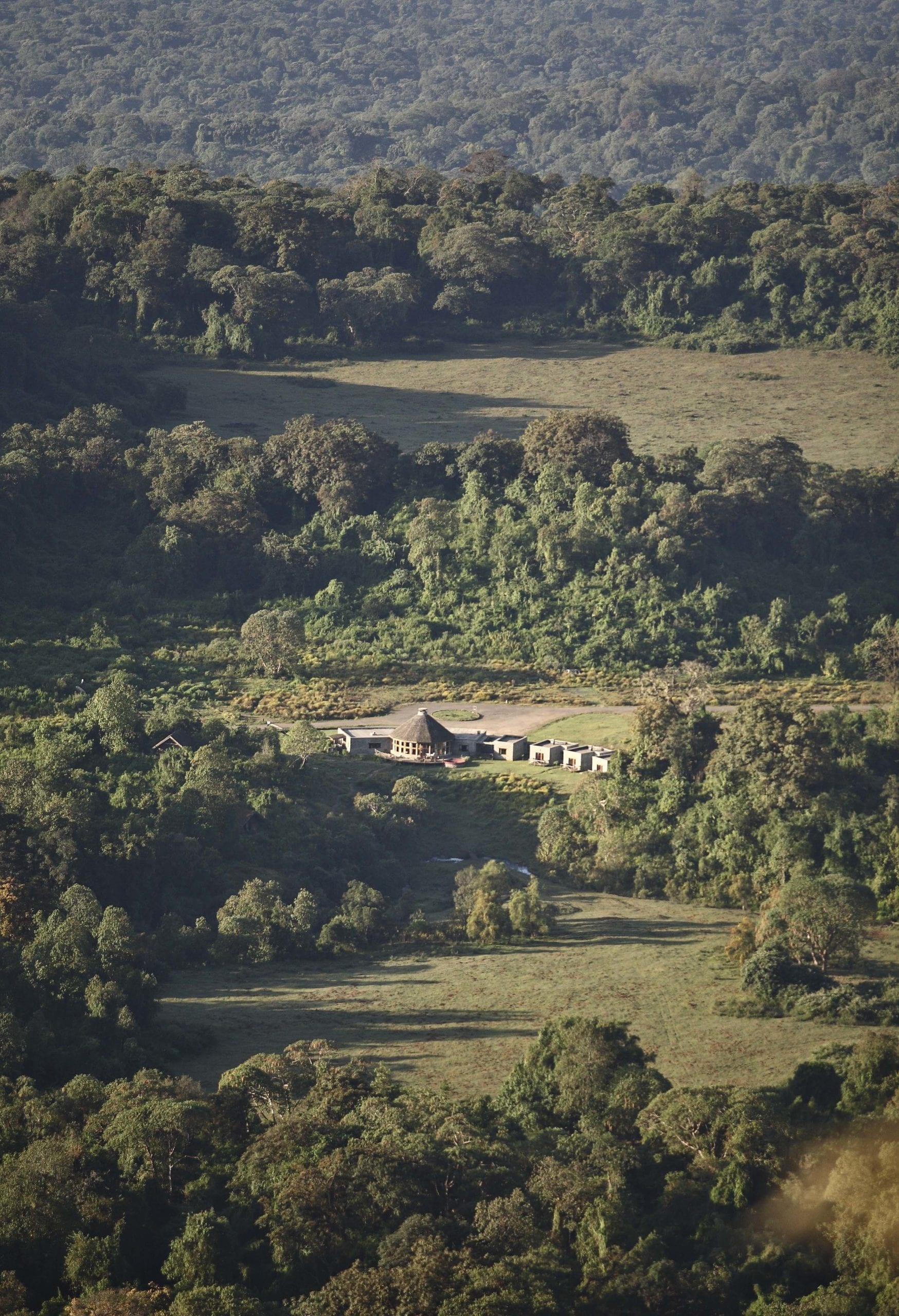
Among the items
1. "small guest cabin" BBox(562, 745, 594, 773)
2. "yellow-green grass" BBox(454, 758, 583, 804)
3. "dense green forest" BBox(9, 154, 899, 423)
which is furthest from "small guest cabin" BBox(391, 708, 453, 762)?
"dense green forest" BBox(9, 154, 899, 423)

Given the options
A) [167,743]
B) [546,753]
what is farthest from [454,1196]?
[546,753]

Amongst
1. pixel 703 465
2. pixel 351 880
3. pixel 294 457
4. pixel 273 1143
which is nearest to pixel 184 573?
pixel 294 457

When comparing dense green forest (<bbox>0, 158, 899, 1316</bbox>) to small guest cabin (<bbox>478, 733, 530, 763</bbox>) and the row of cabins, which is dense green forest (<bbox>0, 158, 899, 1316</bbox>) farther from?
small guest cabin (<bbox>478, 733, 530, 763</bbox>)

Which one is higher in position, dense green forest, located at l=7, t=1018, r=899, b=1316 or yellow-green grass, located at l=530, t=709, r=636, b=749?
yellow-green grass, located at l=530, t=709, r=636, b=749

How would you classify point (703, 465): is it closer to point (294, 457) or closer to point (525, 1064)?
point (294, 457)

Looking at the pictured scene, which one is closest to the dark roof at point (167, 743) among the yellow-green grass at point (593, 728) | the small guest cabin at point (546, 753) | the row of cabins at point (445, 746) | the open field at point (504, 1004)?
the row of cabins at point (445, 746)

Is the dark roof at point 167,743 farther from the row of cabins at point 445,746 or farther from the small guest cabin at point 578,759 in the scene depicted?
the small guest cabin at point 578,759
